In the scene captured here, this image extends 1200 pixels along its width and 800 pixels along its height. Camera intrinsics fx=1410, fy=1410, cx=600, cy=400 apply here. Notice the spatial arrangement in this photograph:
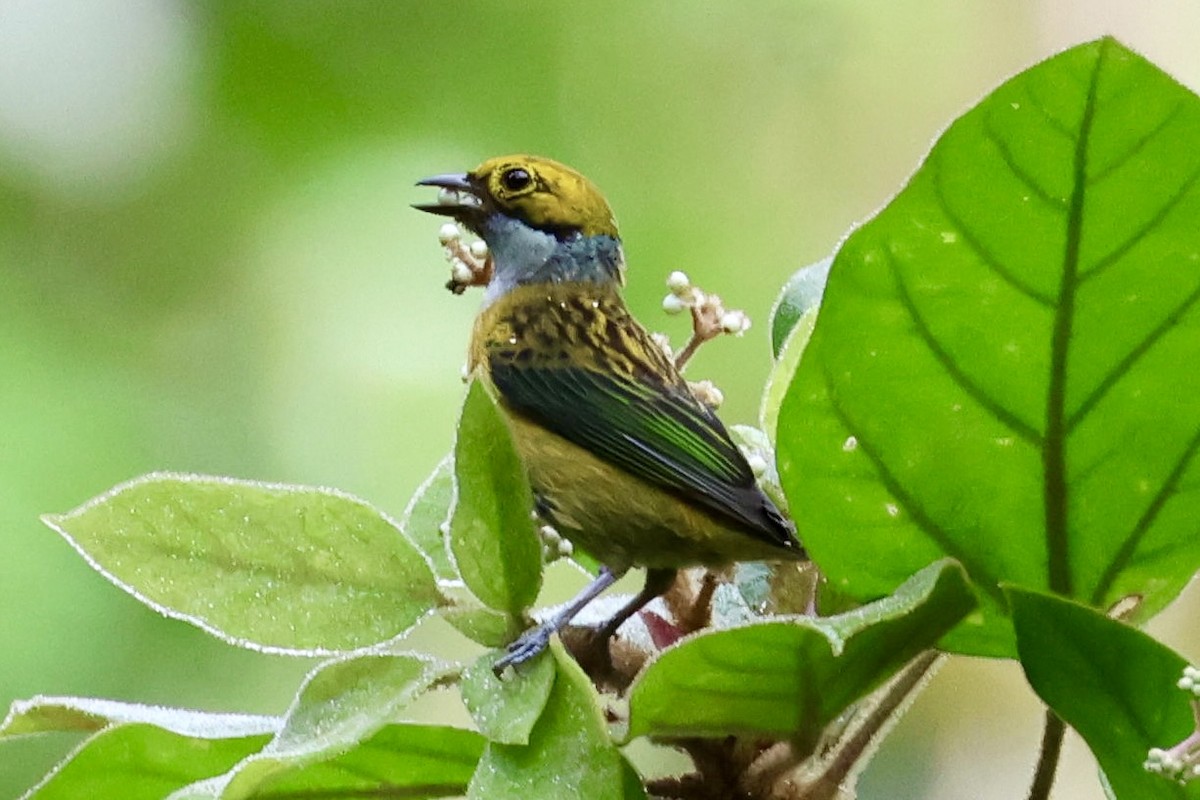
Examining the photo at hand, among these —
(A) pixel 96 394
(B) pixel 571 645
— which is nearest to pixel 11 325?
(A) pixel 96 394

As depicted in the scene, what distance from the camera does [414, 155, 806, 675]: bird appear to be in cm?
70

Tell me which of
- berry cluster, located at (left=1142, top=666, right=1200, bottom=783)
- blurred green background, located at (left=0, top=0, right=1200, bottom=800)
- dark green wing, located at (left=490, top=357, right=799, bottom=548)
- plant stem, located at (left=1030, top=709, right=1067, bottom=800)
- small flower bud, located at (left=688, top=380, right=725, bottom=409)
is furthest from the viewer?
blurred green background, located at (left=0, top=0, right=1200, bottom=800)

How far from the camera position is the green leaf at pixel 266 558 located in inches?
22.6

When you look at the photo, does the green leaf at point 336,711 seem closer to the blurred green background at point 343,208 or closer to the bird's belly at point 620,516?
the bird's belly at point 620,516

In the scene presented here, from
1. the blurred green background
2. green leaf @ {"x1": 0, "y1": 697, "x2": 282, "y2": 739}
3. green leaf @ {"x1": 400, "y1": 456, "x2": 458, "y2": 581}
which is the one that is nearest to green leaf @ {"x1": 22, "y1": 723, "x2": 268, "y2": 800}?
green leaf @ {"x1": 0, "y1": 697, "x2": 282, "y2": 739}

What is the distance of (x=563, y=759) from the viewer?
0.50 m

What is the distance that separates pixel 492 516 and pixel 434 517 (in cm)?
19

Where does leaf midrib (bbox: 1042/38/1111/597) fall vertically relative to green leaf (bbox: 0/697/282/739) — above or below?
A: above

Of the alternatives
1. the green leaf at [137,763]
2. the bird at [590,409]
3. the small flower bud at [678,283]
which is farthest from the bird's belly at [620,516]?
the green leaf at [137,763]

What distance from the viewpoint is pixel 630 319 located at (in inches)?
36.0

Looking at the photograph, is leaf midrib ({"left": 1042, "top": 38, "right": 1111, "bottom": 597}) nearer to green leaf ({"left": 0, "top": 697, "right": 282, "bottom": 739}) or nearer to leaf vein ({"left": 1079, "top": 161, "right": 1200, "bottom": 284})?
leaf vein ({"left": 1079, "top": 161, "right": 1200, "bottom": 284})

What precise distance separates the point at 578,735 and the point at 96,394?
1622 millimetres

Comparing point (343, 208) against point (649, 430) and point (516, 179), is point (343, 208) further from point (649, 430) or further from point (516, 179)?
point (649, 430)

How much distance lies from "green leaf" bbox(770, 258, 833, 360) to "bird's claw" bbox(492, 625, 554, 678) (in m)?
0.27
